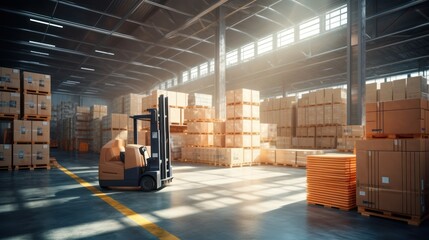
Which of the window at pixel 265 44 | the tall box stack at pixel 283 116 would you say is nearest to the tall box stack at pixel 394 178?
the tall box stack at pixel 283 116

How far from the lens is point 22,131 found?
9461mm

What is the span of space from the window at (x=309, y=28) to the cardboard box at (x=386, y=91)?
471 centimetres

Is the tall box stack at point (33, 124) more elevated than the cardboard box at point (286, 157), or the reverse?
the tall box stack at point (33, 124)

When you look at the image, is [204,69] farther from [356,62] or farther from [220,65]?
[356,62]

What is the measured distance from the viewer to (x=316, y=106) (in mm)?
13422

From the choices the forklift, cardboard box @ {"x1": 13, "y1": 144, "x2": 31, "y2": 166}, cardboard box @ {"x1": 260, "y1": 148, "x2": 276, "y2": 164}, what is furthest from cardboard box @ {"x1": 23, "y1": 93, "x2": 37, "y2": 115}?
cardboard box @ {"x1": 260, "y1": 148, "x2": 276, "y2": 164}

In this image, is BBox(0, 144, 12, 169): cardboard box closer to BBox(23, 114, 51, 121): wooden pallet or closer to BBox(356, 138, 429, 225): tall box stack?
BBox(23, 114, 51, 121): wooden pallet

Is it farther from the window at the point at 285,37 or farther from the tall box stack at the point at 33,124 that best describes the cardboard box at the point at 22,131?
the window at the point at 285,37

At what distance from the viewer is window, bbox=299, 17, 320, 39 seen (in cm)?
1484

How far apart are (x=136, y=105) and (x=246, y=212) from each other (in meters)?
14.7

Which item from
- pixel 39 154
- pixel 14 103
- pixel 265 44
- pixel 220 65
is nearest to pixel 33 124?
pixel 14 103

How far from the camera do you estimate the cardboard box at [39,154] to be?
9641mm

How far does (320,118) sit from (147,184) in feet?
32.3

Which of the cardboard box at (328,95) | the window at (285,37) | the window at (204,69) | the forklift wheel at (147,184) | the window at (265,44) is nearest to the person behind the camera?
the forklift wheel at (147,184)
